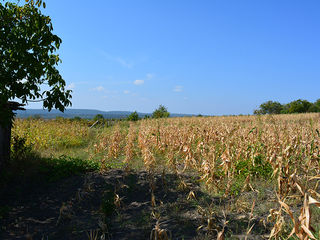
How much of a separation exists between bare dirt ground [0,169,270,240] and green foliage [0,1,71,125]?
6.48ft

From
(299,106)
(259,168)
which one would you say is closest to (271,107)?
(299,106)

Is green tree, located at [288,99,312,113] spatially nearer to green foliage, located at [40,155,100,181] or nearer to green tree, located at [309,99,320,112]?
green tree, located at [309,99,320,112]

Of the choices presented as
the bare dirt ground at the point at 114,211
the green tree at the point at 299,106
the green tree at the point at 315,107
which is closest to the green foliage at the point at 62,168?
the bare dirt ground at the point at 114,211

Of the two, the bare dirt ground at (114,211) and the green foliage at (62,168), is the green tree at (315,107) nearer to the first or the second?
the bare dirt ground at (114,211)

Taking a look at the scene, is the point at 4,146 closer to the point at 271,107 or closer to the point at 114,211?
the point at 114,211

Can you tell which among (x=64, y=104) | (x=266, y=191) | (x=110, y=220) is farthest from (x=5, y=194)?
(x=266, y=191)

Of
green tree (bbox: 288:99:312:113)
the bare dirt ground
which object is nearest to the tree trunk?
the bare dirt ground

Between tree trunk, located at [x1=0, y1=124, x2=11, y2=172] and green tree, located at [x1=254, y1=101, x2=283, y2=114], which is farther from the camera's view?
green tree, located at [x1=254, y1=101, x2=283, y2=114]

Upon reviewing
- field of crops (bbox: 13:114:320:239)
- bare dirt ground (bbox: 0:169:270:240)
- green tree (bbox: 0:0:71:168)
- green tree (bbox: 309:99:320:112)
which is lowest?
bare dirt ground (bbox: 0:169:270:240)

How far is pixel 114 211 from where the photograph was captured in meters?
4.34

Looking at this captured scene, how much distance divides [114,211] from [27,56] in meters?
3.42

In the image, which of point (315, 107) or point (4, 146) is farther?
point (315, 107)

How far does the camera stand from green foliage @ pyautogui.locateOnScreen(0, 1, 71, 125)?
4559 millimetres

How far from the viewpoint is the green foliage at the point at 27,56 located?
456 centimetres
